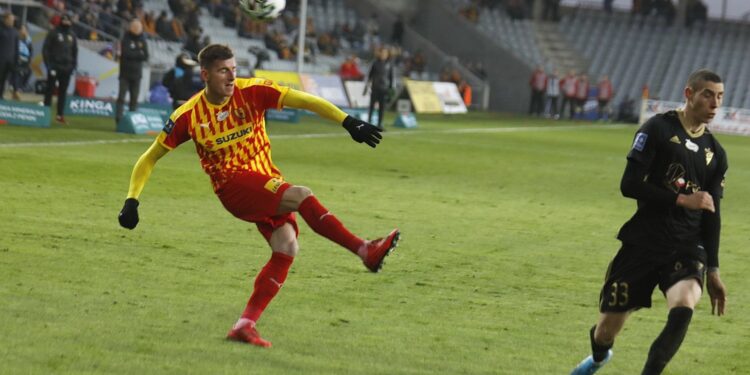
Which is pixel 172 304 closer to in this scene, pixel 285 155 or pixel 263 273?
pixel 263 273

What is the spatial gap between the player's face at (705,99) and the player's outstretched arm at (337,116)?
189cm

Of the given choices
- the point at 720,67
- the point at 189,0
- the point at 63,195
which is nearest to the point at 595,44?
the point at 720,67

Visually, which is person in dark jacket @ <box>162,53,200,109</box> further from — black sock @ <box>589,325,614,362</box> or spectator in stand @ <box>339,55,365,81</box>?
black sock @ <box>589,325,614,362</box>

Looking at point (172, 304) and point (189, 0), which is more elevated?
point (172, 304)

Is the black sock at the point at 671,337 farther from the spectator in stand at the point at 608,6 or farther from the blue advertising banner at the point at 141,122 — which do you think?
the spectator in stand at the point at 608,6

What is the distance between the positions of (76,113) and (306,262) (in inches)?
686

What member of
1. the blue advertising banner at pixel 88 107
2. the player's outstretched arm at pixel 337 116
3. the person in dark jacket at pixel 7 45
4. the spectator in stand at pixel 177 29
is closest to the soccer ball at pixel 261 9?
the player's outstretched arm at pixel 337 116

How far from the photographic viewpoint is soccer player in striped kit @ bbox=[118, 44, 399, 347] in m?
7.69

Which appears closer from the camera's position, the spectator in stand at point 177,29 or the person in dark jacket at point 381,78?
the person in dark jacket at point 381,78

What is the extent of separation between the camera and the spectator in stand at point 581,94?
48.6 meters

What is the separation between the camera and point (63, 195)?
1437 cm

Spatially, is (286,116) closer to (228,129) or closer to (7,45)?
(7,45)

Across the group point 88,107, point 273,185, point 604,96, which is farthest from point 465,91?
point 273,185

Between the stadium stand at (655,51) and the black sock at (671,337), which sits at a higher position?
the black sock at (671,337)
